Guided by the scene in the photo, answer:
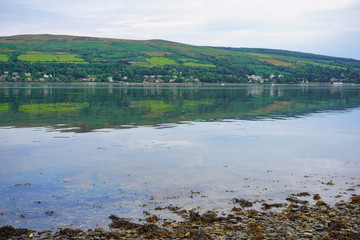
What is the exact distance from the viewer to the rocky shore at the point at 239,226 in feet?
36.9

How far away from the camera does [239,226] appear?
12.0m

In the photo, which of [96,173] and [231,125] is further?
[231,125]

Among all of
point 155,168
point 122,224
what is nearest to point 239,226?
point 122,224

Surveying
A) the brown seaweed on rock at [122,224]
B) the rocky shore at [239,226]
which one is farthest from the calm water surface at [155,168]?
the rocky shore at [239,226]

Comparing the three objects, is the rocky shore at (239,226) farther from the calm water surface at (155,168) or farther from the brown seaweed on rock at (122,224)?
the calm water surface at (155,168)

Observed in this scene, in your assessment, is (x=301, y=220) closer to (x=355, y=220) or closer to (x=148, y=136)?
(x=355, y=220)

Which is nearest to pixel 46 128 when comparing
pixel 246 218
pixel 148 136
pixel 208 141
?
pixel 148 136

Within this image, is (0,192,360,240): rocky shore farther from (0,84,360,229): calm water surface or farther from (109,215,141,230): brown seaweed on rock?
(0,84,360,229): calm water surface

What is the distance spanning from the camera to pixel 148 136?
29.8 metres

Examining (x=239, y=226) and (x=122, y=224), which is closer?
(x=239, y=226)

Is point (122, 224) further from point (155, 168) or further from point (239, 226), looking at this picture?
point (155, 168)

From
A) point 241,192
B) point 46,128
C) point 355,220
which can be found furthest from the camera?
point 46,128

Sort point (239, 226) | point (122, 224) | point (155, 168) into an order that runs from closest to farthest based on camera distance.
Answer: point (239, 226), point (122, 224), point (155, 168)

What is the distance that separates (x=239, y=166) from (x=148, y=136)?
A: 11128mm
